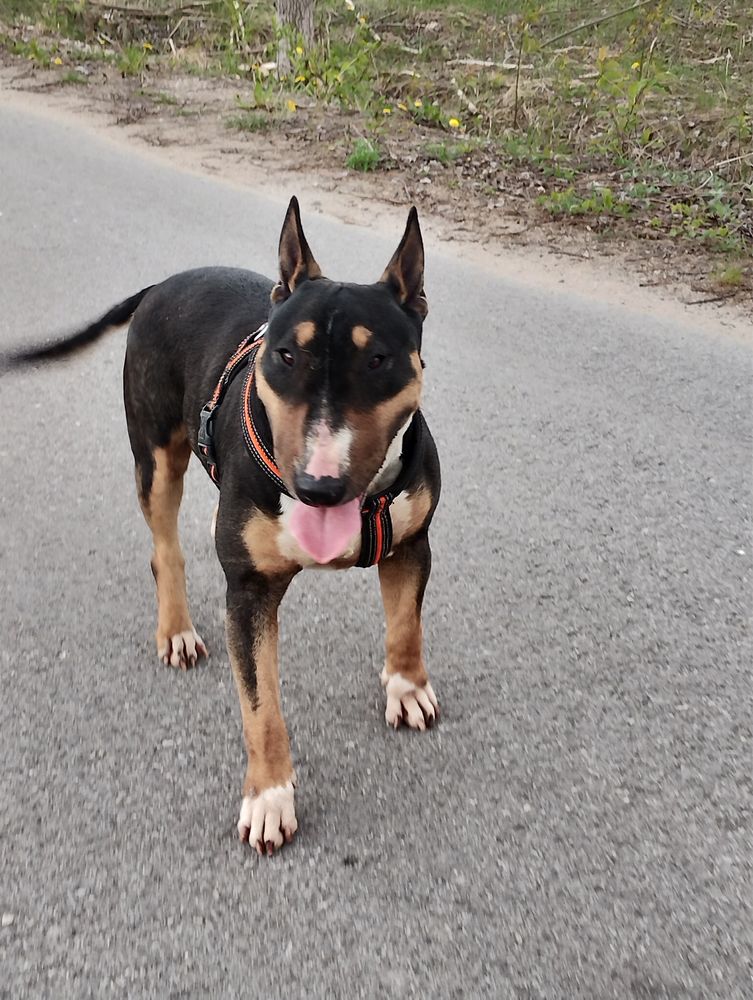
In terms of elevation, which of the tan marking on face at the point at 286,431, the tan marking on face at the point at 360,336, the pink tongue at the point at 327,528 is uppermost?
the tan marking on face at the point at 360,336

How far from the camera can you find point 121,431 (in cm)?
492

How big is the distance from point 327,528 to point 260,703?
59 centimetres

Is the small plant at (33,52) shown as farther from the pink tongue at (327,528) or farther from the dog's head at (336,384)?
the pink tongue at (327,528)

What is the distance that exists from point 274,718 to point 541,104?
940 cm

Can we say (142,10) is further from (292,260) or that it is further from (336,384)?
(336,384)

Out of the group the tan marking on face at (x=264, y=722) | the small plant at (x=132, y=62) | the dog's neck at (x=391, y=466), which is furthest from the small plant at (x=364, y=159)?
the tan marking on face at (x=264, y=722)

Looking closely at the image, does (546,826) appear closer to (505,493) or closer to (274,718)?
(274,718)

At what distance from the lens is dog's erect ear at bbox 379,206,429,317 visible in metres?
2.59

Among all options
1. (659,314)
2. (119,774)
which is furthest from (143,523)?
(659,314)

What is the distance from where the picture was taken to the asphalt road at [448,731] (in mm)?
2254

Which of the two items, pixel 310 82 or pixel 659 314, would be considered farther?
pixel 310 82

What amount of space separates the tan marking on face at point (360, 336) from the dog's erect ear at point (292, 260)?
0.38 metres

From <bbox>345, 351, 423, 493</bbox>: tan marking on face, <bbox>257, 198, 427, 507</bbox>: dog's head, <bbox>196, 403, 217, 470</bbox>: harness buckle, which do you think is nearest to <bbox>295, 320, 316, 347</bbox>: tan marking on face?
<bbox>257, 198, 427, 507</bbox>: dog's head

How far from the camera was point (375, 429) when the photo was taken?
2.32 meters
